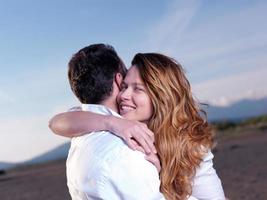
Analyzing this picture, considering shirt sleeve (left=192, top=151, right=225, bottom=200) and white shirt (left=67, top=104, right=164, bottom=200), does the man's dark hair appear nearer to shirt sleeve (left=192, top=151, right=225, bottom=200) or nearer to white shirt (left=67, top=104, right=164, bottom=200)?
white shirt (left=67, top=104, right=164, bottom=200)

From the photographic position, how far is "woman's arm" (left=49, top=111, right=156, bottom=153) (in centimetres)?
213

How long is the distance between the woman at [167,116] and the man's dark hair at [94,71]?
64mm

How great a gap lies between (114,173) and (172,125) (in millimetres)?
503

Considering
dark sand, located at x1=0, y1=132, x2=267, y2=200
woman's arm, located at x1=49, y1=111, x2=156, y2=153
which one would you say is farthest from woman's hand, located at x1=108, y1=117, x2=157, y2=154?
dark sand, located at x1=0, y1=132, x2=267, y2=200

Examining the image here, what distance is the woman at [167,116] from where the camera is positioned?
2.32m

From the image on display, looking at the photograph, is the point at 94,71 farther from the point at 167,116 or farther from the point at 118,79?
the point at 167,116

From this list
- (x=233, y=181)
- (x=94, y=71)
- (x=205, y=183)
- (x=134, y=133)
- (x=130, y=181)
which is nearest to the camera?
(x=130, y=181)

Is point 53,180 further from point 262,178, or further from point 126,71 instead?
point 126,71

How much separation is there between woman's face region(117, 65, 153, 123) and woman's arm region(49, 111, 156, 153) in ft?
0.27

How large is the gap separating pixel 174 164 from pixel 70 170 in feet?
1.38

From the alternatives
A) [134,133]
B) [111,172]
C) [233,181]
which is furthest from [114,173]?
[233,181]

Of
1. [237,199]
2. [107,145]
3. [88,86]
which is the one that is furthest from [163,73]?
[237,199]

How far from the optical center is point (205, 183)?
8.18ft

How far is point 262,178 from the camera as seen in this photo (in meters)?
10.9
